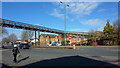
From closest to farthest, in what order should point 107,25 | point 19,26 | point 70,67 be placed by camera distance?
point 70,67 < point 19,26 < point 107,25

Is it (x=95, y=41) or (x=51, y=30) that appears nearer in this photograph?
(x=95, y=41)

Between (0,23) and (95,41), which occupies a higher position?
(0,23)

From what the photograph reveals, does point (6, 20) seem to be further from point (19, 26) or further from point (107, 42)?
point (107, 42)

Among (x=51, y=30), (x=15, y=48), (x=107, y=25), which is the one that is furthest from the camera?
(x=107, y=25)

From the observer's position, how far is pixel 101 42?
52125mm

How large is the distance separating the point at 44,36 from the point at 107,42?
52219 mm

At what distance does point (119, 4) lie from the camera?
14188mm

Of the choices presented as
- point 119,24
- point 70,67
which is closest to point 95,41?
point 119,24

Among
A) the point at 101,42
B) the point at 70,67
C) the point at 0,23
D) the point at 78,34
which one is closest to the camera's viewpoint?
the point at 70,67

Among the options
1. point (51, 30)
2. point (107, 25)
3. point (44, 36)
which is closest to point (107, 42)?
point (107, 25)

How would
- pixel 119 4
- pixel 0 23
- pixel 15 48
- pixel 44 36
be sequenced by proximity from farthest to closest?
pixel 44 36, pixel 0 23, pixel 119 4, pixel 15 48

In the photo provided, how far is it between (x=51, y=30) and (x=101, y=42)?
2242cm

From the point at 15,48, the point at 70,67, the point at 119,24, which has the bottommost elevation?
the point at 70,67

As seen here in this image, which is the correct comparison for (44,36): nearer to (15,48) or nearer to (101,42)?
(101,42)
